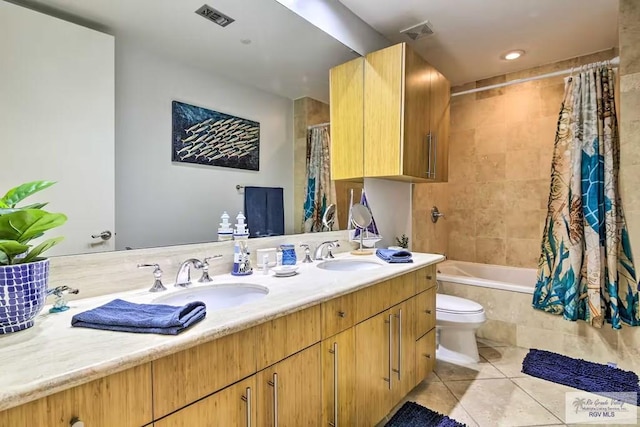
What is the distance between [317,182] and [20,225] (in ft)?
4.75

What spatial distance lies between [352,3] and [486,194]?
2.39 meters

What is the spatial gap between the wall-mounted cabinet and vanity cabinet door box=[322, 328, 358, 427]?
119 centimetres

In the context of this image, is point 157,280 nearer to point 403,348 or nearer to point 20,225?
point 20,225

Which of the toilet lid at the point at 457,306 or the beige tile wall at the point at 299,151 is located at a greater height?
the beige tile wall at the point at 299,151

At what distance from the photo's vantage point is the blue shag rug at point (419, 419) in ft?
5.40

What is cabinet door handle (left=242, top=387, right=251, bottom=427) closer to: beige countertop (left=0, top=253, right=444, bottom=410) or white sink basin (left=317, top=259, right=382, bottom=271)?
beige countertop (left=0, top=253, right=444, bottom=410)

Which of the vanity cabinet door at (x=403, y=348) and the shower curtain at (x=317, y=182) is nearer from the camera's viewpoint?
the vanity cabinet door at (x=403, y=348)

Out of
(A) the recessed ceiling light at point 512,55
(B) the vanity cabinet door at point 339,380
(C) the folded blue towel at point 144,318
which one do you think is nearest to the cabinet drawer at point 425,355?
(B) the vanity cabinet door at point 339,380

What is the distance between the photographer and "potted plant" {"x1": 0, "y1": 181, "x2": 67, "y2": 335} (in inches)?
30.3

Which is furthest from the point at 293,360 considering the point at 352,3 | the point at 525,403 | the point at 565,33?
the point at 565,33

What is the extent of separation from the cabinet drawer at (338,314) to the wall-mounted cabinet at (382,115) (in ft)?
3.48

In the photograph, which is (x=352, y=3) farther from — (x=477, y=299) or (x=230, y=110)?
(x=477, y=299)

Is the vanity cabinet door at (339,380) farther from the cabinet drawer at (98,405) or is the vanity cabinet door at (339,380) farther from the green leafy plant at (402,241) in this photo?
the green leafy plant at (402,241)

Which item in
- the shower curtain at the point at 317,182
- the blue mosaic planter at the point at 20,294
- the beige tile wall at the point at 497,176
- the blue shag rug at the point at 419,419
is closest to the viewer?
the blue mosaic planter at the point at 20,294
